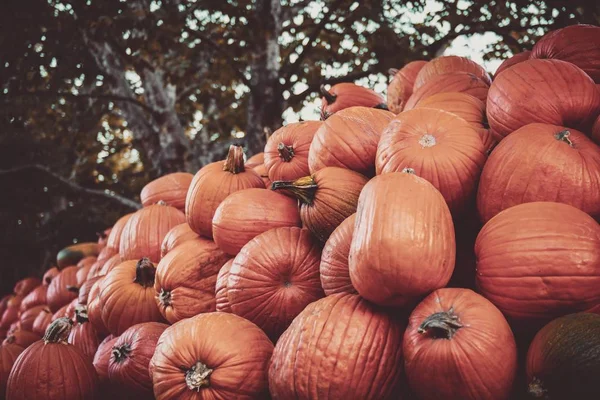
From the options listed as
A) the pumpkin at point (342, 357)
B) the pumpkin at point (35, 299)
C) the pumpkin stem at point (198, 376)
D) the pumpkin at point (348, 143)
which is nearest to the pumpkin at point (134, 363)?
the pumpkin stem at point (198, 376)

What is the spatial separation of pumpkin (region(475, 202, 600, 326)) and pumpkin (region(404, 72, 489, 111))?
1.05 meters

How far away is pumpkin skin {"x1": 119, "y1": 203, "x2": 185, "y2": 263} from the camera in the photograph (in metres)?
2.95

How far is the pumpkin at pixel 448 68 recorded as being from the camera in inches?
102

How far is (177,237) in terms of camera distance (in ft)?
8.61

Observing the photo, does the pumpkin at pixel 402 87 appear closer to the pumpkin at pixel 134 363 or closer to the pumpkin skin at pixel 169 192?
the pumpkin skin at pixel 169 192

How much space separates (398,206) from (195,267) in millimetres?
1193

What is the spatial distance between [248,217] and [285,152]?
1.31ft

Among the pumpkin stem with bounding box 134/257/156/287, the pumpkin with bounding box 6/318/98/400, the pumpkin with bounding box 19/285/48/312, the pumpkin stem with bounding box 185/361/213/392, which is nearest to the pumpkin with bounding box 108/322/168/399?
the pumpkin with bounding box 6/318/98/400

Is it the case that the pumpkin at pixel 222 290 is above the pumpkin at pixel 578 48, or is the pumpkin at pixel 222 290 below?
below

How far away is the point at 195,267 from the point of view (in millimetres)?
2258

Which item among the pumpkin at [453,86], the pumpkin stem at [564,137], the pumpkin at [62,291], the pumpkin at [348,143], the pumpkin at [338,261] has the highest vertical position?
the pumpkin at [453,86]

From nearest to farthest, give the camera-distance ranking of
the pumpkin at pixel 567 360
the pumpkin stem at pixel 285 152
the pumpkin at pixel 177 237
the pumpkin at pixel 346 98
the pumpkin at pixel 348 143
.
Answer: the pumpkin at pixel 567 360 → the pumpkin at pixel 348 143 → the pumpkin stem at pixel 285 152 → the pumpkin at pixel 177 237 → the pumpkin at pixel 346 98

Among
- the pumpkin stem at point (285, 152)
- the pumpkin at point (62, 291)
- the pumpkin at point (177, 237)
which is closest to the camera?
the pumpkin stem at point (285, 152)

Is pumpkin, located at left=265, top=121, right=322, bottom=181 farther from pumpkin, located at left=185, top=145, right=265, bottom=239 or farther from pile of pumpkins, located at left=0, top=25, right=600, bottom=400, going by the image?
pumpkin, located at left=185, top=145, right=265, bottom=239
